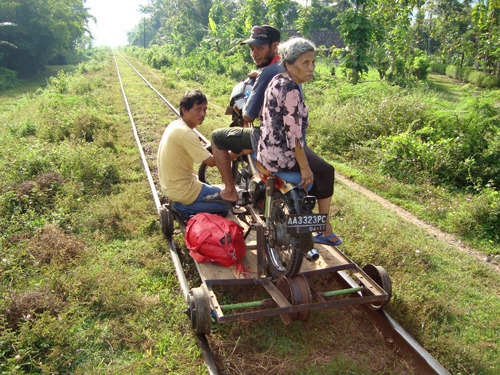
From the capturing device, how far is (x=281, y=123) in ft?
10.9

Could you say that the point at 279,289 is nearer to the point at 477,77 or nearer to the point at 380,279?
the point at 380,279

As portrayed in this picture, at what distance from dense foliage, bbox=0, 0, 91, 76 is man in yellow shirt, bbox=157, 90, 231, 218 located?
27.0 m

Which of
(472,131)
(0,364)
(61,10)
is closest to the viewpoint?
(0,364)

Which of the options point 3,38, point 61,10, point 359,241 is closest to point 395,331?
point 359,241

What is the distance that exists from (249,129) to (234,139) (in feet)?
0.69

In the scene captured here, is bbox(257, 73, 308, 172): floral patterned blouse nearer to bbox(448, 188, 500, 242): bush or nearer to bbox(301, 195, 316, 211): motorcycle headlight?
bbox(301, 195, 316, 211): motorcycle headlight

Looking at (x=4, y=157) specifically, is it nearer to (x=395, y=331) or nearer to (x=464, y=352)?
(x=395, y=331)

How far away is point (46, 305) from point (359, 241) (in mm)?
3647

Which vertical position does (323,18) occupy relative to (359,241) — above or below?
above

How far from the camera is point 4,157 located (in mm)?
7070

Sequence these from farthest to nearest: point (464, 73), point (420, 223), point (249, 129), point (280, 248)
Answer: point (464, 73), point (420, 223), point (249, 129), point (280, 248)

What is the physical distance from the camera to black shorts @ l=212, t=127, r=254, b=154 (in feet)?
14.0

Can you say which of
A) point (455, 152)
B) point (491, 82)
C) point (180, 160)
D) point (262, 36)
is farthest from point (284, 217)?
point (491, 82)

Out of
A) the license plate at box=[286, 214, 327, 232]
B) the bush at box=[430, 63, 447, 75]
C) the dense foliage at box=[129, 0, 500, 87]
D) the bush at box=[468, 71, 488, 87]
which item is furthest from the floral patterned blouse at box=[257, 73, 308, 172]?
the bush at box=[430, 63, 447, 75]
